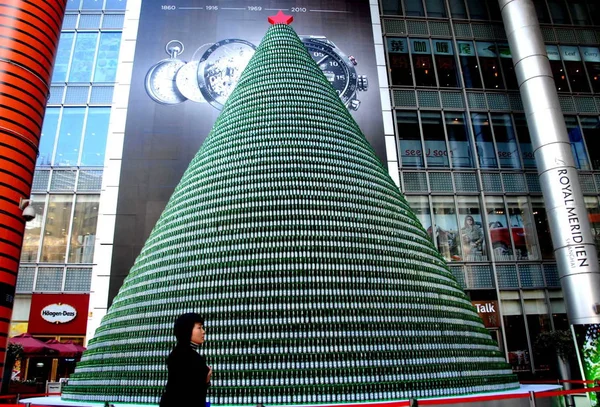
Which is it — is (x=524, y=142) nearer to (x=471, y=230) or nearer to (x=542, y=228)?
(x=542, y=228)

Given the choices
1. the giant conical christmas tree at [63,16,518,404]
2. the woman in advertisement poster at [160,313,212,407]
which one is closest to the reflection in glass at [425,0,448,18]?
the giant conical christmas tree at [63,16,518,404]

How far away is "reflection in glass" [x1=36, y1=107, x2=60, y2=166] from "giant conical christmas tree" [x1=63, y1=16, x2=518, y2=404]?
1555cm

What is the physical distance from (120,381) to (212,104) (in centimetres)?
1598

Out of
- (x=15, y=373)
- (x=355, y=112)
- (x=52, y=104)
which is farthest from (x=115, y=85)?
(x=15, y=373)

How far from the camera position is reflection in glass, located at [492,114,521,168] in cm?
2194

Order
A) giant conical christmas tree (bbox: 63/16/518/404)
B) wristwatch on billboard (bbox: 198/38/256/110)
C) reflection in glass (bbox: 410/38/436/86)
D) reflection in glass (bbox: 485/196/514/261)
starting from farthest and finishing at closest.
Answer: reflection in glass (bbox: 410/38/436/86) < wristwatch on billboard (bbox: 198/38/256/110) < reflection in glass (bbox: 485/196/514/261) < giant conical christmas tree (bbox: 63/16/518/404)

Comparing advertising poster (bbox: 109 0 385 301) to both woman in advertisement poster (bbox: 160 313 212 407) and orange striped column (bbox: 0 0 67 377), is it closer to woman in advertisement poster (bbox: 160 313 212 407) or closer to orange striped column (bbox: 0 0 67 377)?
orange striped column (bbox: 0 0 67 377)

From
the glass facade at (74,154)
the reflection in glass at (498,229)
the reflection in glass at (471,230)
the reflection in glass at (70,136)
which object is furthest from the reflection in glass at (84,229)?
the reflection in glass at (498,229)

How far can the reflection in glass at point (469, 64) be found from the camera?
23.3 m

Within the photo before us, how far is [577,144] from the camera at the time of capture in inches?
893

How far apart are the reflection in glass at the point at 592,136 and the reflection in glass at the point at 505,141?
401 cm

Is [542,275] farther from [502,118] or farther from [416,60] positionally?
[416,60]

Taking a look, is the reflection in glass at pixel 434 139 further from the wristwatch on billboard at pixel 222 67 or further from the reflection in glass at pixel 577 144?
the wristwatch on billboard at pixel 222 67

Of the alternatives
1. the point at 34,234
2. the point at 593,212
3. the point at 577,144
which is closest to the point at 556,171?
the point at 593,212
